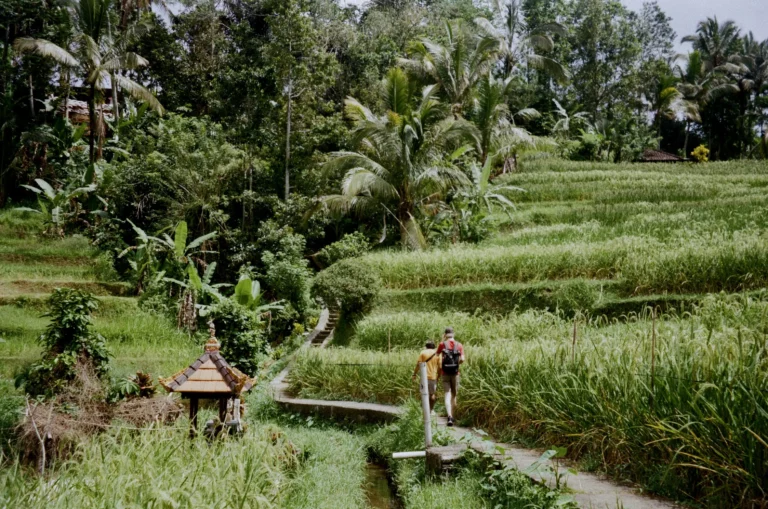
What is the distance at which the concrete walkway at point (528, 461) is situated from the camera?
→ 4.74 metres

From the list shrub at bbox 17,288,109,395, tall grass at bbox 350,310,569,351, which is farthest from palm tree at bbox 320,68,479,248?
shrub at bbox 17,288,109,395

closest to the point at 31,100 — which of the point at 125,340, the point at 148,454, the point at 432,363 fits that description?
the point at 125,340

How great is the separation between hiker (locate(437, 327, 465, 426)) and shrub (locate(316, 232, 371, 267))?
35.6 feet

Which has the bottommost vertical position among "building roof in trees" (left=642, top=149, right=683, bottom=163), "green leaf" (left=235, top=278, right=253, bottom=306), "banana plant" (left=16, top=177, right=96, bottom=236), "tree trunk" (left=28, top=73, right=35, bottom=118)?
"green leaf" (left=235, top=278, right=253, bottom=306)

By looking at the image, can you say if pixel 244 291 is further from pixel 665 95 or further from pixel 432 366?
pixel 665 95

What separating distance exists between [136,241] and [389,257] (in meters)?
9.14

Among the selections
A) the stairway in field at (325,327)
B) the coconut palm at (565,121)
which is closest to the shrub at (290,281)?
the stairway in field at (325,327)

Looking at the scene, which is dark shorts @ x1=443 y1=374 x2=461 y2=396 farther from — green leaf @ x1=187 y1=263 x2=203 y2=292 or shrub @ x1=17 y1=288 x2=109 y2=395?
green leaf @ x1=187 y1=263 x2=203 y2=292

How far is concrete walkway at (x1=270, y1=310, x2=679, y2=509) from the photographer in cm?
474

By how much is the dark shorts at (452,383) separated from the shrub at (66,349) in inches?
192

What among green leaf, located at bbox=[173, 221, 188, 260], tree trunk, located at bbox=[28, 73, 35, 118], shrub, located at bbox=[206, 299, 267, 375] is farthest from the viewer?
tree trunk, located at bbox=[28, 73, 35, 118]

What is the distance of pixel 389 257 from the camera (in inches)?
667

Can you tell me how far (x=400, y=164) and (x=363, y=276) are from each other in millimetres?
5991

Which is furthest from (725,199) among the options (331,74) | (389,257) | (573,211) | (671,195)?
(331,74)
